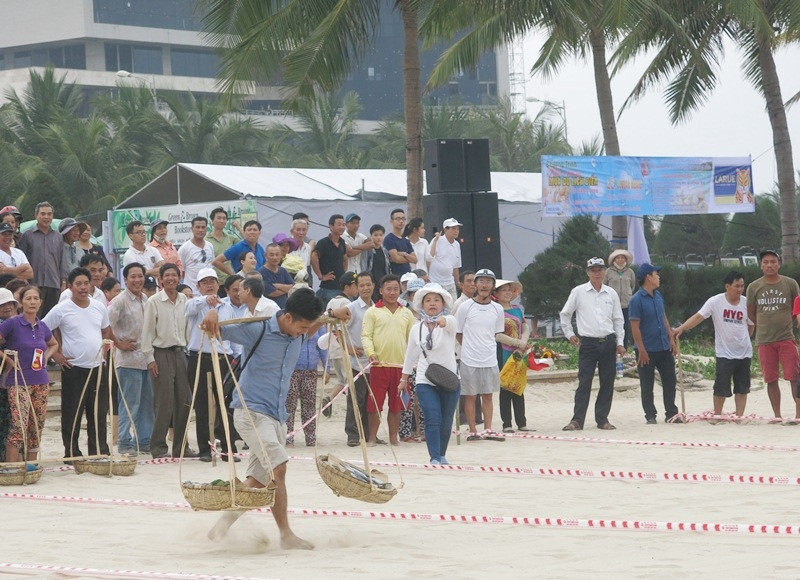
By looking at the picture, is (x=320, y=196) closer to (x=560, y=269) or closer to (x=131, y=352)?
(x=560, y=269)

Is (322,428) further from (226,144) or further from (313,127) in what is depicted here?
(313,127)

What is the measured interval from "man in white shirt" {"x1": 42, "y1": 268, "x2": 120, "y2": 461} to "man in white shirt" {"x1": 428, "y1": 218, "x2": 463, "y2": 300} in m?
5.73

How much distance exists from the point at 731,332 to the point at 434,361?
479 centimetres

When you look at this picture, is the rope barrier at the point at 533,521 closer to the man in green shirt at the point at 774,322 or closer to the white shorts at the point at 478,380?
the white shorts at the point at 478,380

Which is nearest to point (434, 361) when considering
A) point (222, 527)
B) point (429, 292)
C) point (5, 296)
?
point (429, 292)

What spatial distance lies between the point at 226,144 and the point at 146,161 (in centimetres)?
289

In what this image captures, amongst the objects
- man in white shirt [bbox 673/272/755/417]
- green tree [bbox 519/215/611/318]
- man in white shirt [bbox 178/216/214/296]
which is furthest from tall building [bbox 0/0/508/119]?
man in white shirt [bbox 673/272/755/417]

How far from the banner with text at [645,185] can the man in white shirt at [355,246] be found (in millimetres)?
6981

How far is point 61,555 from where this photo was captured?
723 cm

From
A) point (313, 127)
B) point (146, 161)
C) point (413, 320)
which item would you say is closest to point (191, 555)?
point (413, 320)

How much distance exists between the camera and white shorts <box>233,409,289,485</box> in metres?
7.45

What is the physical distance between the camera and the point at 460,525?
26.6 ft

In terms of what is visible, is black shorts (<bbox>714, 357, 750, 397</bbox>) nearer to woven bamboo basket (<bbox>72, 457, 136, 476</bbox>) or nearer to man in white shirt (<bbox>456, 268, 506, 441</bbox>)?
man in white shirt (<bbox>456, 268, 506, 441</bbox>)

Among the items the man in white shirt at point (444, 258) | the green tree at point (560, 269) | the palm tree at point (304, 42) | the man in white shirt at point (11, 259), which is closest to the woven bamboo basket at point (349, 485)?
the man in white shirt at point (11, 259)
